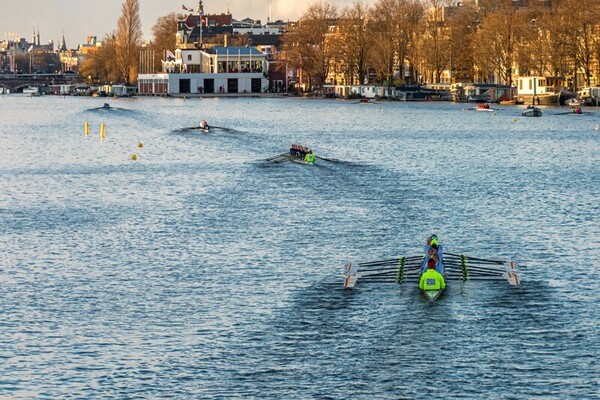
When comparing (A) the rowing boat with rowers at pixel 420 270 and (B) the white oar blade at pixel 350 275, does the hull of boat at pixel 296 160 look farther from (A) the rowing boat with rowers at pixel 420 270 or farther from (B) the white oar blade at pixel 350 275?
(B) the white oar blade at pixel 350 275

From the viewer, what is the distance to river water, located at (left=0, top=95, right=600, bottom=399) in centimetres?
2839

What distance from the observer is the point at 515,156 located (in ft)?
281

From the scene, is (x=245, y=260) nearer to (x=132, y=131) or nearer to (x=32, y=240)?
(x=32, y=240)

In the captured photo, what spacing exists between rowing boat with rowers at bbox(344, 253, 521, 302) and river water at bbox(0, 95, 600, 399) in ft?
1.84

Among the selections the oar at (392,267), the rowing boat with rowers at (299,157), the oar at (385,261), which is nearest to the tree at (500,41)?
the rowing boat with rowers at (299,157)

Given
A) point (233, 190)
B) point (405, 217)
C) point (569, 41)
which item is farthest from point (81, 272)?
point (569, 41)

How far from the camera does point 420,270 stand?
126 ft

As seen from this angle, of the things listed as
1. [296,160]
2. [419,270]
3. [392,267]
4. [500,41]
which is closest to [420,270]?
[419,270]

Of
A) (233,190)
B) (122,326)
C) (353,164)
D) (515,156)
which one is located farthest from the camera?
(515,156)

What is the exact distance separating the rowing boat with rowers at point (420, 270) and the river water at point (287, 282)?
0.56m

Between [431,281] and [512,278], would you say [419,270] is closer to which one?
[512,278]

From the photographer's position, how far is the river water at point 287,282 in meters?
28.4

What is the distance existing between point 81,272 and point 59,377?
459 inches

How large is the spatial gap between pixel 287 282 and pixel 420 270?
407 centimetres
